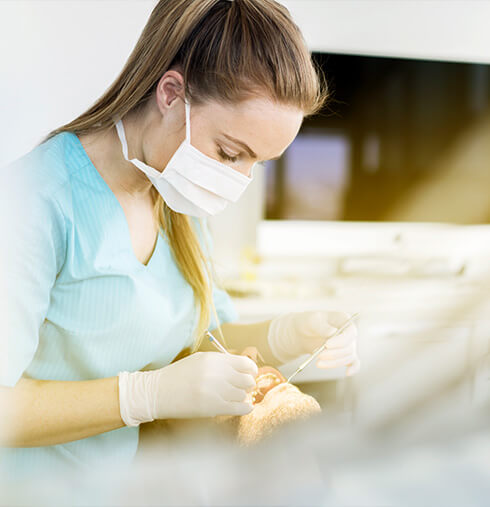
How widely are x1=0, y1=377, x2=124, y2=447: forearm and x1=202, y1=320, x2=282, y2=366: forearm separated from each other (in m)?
0.31

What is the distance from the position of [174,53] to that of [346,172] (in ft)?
3.67

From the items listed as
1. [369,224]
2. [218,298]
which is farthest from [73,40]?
[369,224]

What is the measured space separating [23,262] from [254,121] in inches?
14.7

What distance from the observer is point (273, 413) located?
0.67m

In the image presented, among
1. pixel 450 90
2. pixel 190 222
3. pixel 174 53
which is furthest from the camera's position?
pixel 450 90

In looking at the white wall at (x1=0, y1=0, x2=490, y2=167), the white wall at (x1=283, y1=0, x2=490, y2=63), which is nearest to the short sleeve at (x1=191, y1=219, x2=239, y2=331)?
the white wall at (x1=0, y1=0, x2=490, y2=167)

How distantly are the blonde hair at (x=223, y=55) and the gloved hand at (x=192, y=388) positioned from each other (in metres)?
0.39

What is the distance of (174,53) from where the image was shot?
680 mm

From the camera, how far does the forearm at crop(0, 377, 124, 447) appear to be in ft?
2.08

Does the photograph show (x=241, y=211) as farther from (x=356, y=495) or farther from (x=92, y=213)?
(x=356, y=495)

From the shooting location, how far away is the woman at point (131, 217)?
0.65m

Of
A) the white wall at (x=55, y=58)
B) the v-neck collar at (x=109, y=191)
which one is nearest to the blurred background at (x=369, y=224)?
the white wall at (x=55, y=58)

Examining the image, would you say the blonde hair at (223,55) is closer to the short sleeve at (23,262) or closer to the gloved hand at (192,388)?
the short sleeve at (23,262)

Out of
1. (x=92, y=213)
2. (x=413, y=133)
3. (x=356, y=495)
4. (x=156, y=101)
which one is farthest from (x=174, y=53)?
(x=413, y=133)
